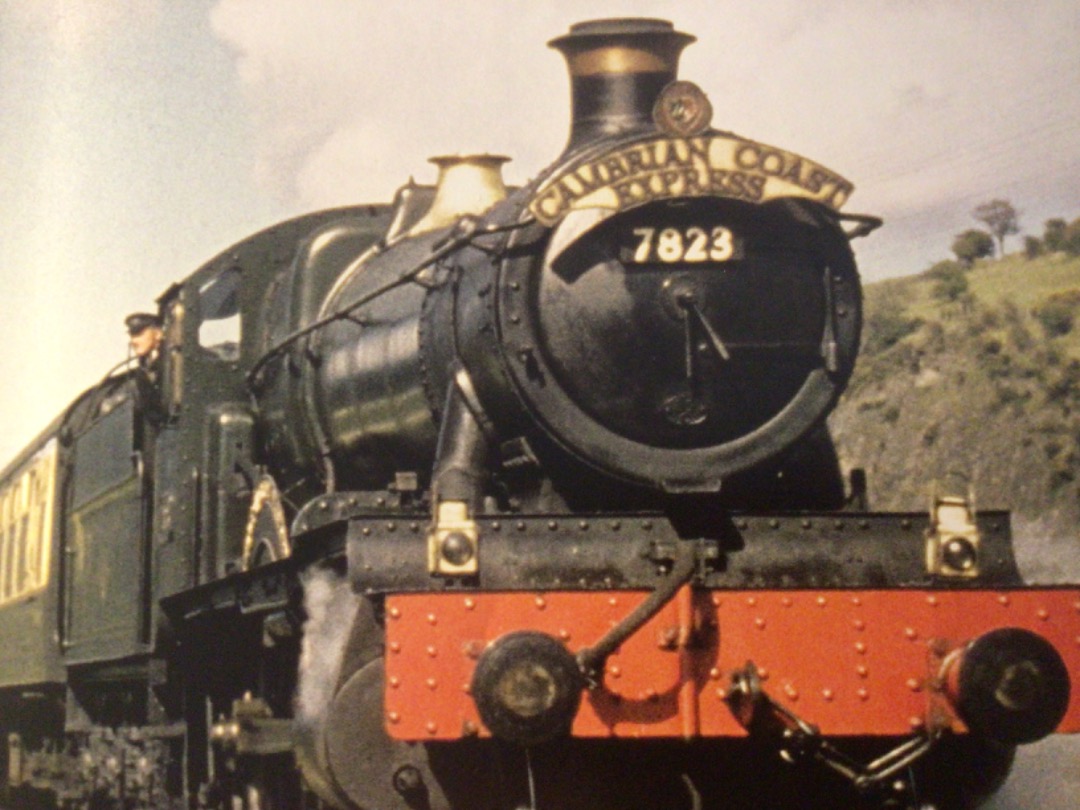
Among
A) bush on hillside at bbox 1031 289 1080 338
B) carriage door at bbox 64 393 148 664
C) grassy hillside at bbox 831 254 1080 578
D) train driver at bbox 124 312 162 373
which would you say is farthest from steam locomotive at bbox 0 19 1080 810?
bush on hillside at bbox 1031 289 1080 338

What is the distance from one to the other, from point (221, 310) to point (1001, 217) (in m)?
29.5

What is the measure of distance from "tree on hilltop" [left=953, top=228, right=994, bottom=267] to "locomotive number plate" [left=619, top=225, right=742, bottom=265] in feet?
102

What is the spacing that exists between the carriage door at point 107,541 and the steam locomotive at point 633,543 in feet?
7.09

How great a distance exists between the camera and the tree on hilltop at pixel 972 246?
3694 cm

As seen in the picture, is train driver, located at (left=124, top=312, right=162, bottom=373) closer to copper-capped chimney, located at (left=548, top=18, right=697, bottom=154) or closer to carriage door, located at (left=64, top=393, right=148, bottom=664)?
carriage door, located at (left=64, top=393, right=148, bottom=664)

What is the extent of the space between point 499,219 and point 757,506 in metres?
1.37

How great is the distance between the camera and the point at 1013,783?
11.1 metres

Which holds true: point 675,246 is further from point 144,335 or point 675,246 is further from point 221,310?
point 144,335

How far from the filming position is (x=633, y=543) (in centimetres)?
619

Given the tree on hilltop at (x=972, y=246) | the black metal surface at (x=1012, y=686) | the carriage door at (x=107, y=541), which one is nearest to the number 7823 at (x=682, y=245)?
the black metal surface at (x=1012, y=686)

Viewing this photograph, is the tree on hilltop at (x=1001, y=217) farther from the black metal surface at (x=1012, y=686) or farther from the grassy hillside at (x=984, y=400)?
the black metal surface at (x=1012, y=686)

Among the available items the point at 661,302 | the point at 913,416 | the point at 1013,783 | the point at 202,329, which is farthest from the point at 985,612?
the point at 913,416

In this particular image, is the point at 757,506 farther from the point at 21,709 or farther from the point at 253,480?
the point at 21,709

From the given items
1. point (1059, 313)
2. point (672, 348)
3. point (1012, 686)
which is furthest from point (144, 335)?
point (1059, 313)
